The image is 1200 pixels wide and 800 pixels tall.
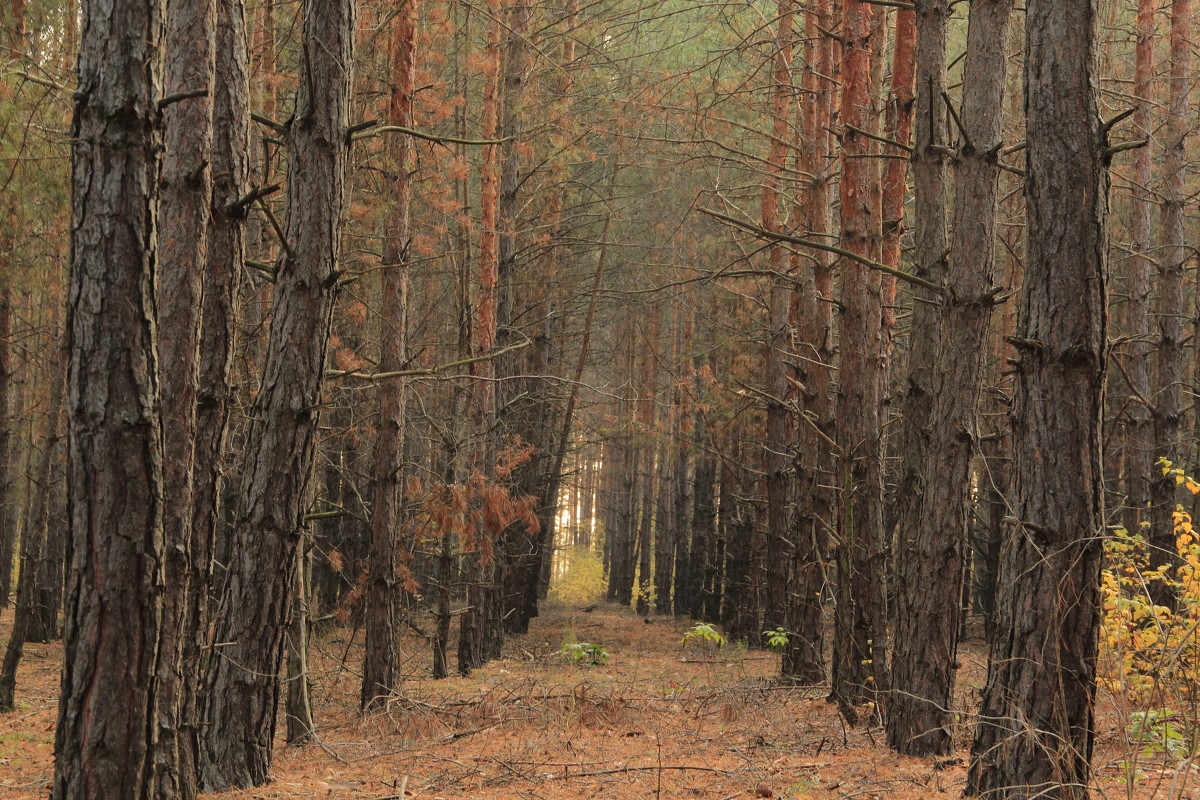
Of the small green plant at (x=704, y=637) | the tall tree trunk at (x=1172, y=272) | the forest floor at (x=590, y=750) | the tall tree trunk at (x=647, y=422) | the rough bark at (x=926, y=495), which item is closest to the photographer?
the forest floor at (x=590, y=750)

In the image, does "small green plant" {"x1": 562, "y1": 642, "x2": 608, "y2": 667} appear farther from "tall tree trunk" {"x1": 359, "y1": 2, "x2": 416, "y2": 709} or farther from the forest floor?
"tall tree trunk" {"x1": 359, "y1": 2, "x2": 416, "y2": 709}

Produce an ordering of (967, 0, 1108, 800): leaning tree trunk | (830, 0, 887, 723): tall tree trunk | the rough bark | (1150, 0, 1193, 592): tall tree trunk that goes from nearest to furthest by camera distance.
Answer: (967, 0, 1108, 800): leaning tree trunk → the rough bark → (830, 0, 887, 723): tall tree trunk → (1150, 0, 1193, 592): tall tree trunk

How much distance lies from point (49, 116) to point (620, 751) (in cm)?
669

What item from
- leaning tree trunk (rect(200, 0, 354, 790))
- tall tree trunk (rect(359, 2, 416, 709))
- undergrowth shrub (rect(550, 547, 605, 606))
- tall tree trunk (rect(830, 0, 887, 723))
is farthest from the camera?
undergrowth shrub (rect(550, 547, 605, 606))

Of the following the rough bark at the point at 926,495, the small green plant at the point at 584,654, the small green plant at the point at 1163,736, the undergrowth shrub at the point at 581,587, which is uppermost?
the rough bark at the point at 926,495

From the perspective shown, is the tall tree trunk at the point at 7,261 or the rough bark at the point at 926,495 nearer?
the rough bark at the point at 926,495

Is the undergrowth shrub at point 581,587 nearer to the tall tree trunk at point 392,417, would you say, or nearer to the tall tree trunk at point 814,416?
the tall tree trunk at point 814,416

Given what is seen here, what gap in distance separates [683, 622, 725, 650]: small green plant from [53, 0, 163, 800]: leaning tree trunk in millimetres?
8180

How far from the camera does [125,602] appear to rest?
314cm

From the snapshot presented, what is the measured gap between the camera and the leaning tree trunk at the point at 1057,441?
12.4 ft

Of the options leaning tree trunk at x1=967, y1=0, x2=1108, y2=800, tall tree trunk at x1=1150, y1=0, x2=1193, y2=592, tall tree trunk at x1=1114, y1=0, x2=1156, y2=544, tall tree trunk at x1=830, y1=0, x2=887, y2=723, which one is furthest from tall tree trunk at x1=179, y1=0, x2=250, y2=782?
→ tall tree trunk at x1=1150, y1=0, x2=1193, y2=592

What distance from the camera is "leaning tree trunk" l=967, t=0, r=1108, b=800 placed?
3771mm

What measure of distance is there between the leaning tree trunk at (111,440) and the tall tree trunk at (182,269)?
0.71 m

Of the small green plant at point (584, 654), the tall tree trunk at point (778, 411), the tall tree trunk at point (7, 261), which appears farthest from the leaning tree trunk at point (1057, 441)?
the small green plant at point (584, 654)
